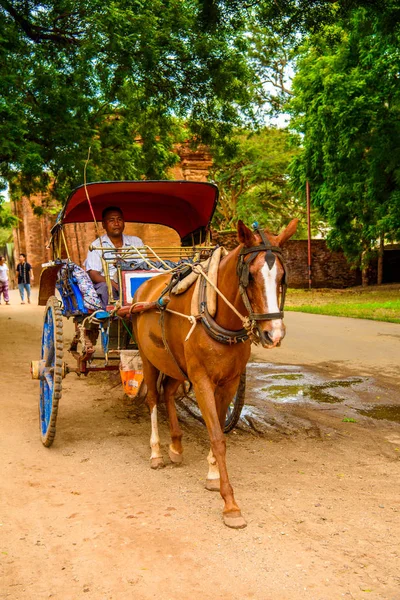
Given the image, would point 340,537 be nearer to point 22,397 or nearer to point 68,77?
point 22,397

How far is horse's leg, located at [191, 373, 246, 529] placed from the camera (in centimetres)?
363

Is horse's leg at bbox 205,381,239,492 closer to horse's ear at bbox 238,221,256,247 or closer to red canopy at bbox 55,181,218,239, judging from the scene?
horse's ear at bbox 238,221,256,247

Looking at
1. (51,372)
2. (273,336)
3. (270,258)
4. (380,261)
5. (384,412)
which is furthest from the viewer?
(380,261)

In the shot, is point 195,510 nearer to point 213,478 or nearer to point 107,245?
point 213,478

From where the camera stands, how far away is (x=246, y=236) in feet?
12.1

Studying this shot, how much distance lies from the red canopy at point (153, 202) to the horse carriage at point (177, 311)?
0.04ft

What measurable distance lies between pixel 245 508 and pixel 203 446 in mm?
1420

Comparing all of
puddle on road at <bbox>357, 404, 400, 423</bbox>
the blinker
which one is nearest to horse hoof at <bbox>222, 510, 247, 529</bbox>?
the blinker

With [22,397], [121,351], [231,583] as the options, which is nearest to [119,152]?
[22,397]

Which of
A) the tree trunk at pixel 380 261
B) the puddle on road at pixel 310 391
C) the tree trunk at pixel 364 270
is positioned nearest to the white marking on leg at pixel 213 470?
the puddle on road at pixel 310 391

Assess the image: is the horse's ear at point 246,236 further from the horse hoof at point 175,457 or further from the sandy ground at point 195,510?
the horse hoof at point 175,457

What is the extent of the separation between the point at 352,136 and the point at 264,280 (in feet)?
54.4

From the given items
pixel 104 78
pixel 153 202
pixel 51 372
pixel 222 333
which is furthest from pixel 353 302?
pixel 222 333

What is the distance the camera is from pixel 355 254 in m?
23.3
